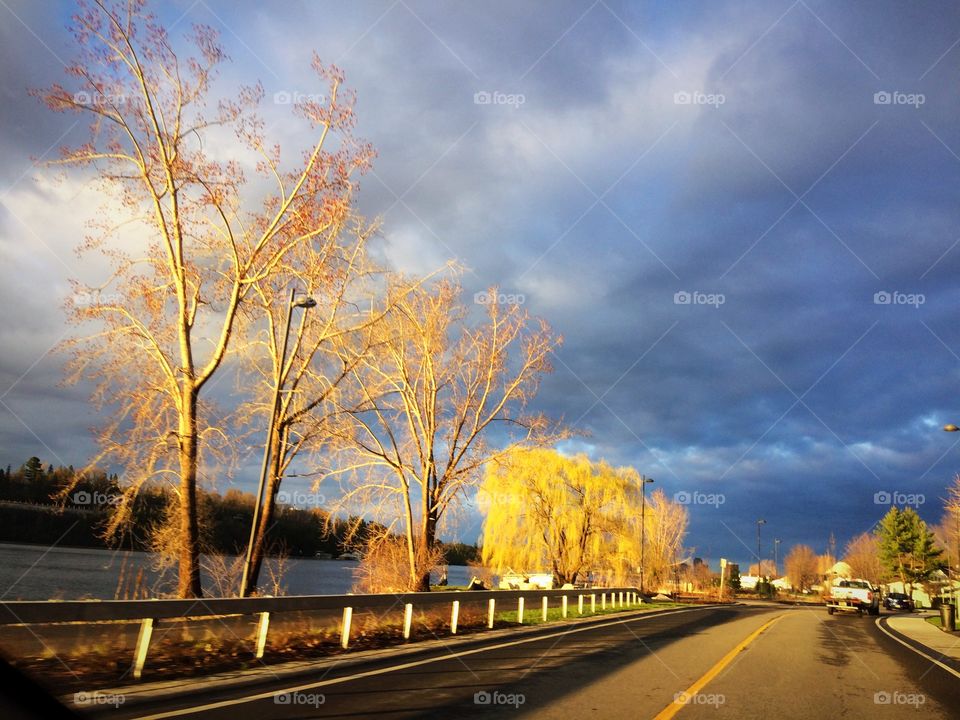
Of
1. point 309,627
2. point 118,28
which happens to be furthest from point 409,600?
point 118,28

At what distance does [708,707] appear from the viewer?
8.38m

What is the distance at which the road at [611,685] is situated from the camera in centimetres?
748

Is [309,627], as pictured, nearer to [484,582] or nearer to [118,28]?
[118,28]

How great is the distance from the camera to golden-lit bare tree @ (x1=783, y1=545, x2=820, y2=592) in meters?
128

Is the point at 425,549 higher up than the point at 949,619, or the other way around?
the point at 425,549

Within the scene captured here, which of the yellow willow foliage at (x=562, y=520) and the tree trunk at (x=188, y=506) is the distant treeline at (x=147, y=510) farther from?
the yellow willow foliage at (x=562, y=520)

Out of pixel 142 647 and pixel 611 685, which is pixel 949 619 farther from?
pixel 142 647

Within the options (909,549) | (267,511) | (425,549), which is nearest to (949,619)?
(425,549)

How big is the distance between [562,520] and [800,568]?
106593 mm
